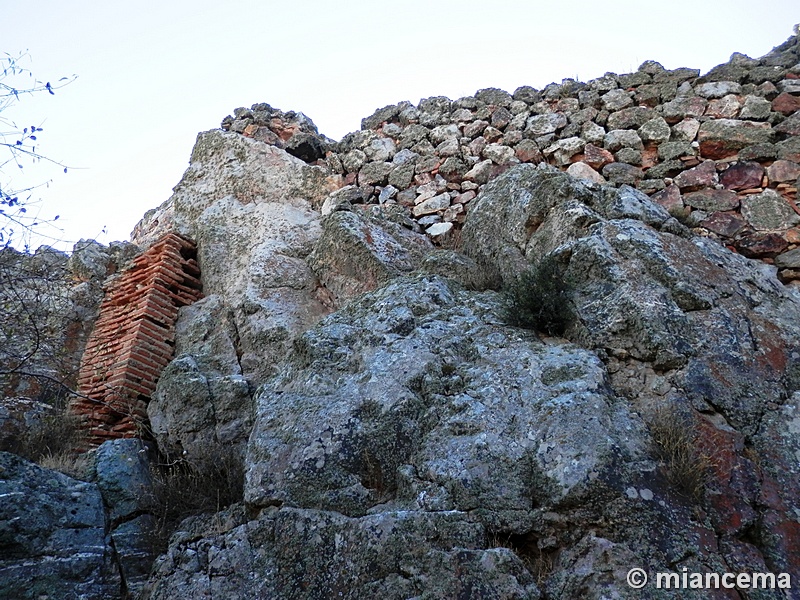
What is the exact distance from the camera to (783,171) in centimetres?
588

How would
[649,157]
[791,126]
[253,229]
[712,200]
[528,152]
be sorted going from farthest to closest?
[528,152] → [649,157] → [253,229] → [791,126] → [712,200]

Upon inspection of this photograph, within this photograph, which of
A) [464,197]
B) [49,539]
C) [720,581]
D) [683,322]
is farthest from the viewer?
[464,197]

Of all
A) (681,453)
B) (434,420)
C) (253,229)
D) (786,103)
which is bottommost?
(681,453)

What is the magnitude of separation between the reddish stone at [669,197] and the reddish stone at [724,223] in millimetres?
289

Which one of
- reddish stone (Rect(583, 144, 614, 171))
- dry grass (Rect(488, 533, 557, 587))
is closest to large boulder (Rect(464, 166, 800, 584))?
dry grass (Rect(488, 533, 557, 587))

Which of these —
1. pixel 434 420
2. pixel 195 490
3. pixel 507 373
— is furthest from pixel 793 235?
pixel 195 490

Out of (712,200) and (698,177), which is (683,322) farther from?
(698,177)

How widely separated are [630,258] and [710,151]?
2.67 metres

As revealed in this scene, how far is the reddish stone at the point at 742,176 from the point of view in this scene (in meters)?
5.93

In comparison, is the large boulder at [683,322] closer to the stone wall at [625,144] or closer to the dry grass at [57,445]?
the stone wall at [625,144]

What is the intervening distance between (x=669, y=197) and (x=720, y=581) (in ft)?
13.2

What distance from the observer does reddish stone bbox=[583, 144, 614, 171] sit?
644cm

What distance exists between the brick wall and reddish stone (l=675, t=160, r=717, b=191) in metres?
4.49

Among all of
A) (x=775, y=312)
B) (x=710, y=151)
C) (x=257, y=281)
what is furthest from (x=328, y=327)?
(x=710, y=151)
